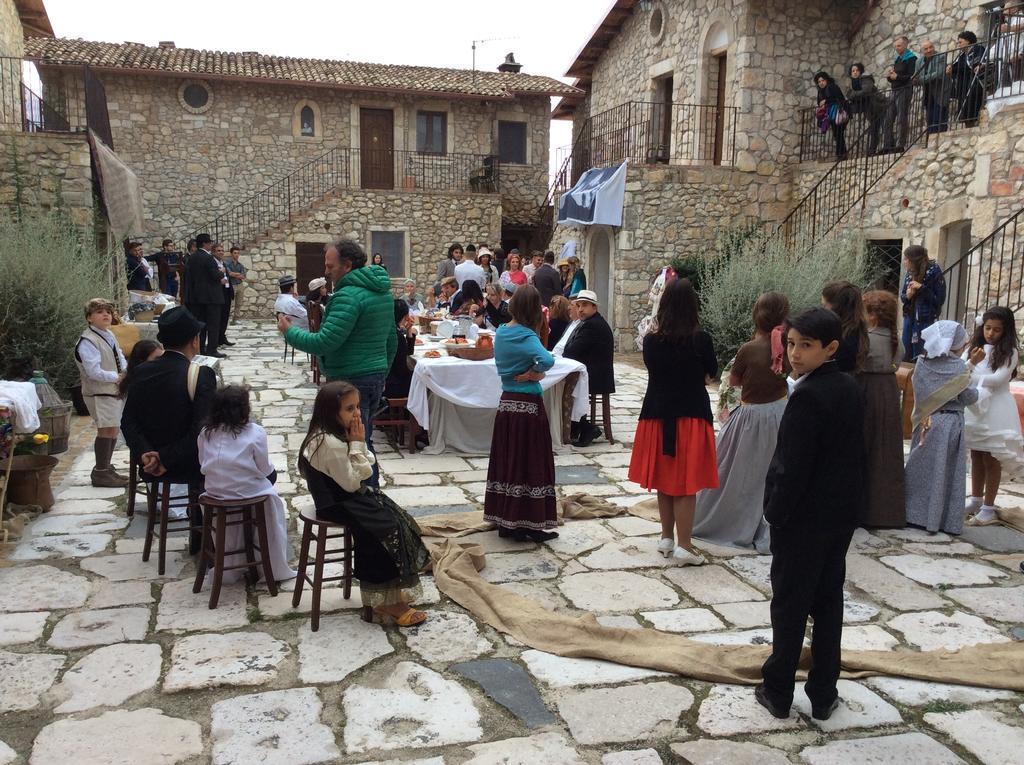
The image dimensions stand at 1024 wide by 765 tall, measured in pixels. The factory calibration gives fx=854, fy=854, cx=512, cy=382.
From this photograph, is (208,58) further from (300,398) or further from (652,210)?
(300,398)

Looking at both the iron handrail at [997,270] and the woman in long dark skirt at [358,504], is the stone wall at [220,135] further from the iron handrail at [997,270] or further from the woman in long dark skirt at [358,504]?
Result: the woman in long dark skirt at [358,504]

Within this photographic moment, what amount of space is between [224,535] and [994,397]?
4758mm

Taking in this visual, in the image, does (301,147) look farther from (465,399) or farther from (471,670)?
(471,670)

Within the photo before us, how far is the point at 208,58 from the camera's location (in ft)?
69.8

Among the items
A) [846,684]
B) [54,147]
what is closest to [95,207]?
[54,147]

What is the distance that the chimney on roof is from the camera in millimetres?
25719

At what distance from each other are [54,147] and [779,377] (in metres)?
10.9

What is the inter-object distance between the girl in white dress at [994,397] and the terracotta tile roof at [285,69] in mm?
18181

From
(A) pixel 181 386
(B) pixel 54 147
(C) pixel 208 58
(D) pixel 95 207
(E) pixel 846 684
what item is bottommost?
(E) pixel 846 684

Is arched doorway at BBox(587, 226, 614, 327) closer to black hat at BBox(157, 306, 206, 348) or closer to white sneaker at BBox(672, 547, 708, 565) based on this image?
white sneaker at BBox(672, 547, 708, 565)

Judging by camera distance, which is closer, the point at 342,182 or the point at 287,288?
the point at 287,288

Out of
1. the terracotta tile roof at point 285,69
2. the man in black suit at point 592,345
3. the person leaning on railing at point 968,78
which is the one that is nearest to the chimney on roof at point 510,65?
the terracotta tile roof at point 285,69

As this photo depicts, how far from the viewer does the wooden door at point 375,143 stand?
22000mm

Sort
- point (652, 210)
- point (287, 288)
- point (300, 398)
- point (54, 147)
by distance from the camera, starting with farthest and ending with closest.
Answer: point (652, 210) < point (54, 147) < point (287, 288) < point (300, 398)
